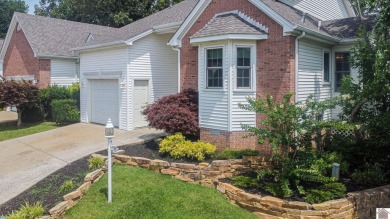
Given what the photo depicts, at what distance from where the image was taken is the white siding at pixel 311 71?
10578 millimetres

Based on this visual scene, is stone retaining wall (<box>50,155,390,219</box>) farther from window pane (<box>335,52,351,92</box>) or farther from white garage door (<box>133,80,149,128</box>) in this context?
white garage door (<box>133,80,149,128</box>)

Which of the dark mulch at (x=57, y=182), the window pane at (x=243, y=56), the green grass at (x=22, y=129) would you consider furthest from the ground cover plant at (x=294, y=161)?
the green grass at (x=22, y=129)

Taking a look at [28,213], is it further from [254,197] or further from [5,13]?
[5,13]

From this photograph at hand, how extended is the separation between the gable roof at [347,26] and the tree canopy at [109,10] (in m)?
22.6

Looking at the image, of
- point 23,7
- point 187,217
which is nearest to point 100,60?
point 187,217

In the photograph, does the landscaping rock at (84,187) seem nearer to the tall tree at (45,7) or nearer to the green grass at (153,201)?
the green grass at (153,201)

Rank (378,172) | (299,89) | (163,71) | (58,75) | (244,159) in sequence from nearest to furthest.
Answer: (378,172)
(244,159)
(299,89)
(163,71)
(58,75)

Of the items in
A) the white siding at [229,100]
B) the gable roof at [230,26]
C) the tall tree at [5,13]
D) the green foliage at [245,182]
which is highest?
the tall tree at [5,13]

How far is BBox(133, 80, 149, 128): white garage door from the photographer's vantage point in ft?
49.6

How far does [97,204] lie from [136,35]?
368 inches

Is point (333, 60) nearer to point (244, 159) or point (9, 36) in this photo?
point (244, 159)

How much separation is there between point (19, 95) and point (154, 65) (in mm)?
8140

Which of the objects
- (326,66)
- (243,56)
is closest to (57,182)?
(243,56)

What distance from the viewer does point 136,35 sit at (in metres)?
14.5
